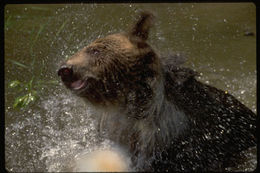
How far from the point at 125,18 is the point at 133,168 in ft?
12.2

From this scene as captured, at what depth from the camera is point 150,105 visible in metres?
3.74

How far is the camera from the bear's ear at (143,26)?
12.5ft

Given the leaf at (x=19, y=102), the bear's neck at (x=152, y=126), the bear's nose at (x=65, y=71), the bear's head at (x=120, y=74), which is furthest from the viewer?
the leaf at (x=19, y=102)

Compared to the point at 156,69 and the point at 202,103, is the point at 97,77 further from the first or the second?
the point at 202,103

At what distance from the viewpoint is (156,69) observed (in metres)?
3.77

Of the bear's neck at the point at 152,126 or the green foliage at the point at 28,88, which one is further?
the green foliage at the point at 28,88

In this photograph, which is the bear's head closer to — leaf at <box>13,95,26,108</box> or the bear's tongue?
the bear's tongue

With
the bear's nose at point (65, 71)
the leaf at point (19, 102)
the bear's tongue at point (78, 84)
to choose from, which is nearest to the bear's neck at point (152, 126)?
the bear's tongue at point (78, 84)

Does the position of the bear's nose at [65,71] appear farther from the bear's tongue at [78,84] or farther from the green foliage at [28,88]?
the green foliage at [28,88]

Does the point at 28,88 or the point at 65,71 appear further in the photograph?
the point at 28,88

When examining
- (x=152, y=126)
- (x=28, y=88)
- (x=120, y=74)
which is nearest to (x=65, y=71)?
(x=120, y=74)

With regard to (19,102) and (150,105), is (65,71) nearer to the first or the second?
(150,105)

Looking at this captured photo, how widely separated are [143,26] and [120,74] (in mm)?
572
